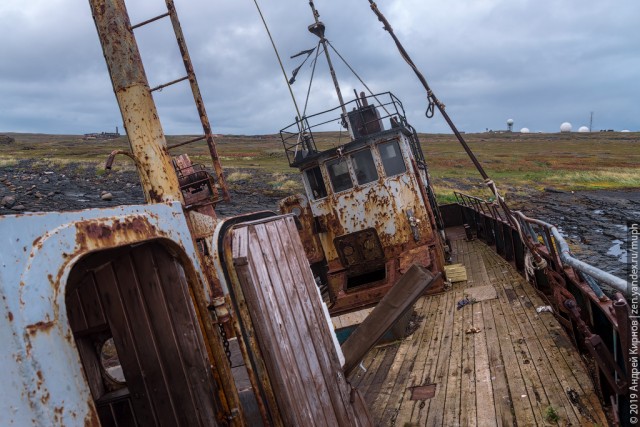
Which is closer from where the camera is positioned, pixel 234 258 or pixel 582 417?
pixel 234 258

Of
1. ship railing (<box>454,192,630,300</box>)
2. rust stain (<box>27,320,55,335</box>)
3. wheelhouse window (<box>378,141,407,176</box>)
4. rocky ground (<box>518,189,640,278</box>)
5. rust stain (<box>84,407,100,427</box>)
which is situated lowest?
rocky ground (<box>518,189,640,278</box>)

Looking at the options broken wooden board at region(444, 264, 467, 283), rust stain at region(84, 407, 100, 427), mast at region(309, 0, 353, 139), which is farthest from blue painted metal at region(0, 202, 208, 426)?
mast at region(309, 0, 353, 139)

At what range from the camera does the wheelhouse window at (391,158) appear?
1048cm

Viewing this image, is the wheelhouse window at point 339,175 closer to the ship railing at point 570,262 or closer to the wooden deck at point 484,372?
the wooden deck at point 484,372

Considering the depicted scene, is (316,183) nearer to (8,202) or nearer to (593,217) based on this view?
(8,202)

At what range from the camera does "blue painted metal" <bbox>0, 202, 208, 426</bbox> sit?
1.71m

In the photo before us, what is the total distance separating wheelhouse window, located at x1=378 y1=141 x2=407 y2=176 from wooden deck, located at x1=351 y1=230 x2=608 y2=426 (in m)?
3.14

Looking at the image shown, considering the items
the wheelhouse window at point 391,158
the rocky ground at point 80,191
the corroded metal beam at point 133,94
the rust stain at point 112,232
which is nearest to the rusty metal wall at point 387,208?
the wheelhouse window at point 391,158

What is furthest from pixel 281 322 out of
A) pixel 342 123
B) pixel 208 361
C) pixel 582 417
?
pixel 342 123

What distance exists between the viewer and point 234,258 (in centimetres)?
282

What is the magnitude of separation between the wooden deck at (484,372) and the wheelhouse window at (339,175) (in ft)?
11.0

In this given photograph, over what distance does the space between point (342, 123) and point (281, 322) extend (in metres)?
8.99

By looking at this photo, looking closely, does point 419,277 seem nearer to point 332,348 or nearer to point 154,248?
point 332,348

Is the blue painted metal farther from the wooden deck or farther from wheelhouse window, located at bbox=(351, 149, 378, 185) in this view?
wheelhouse window, located at bbox=(351, 149, 378, 185)
